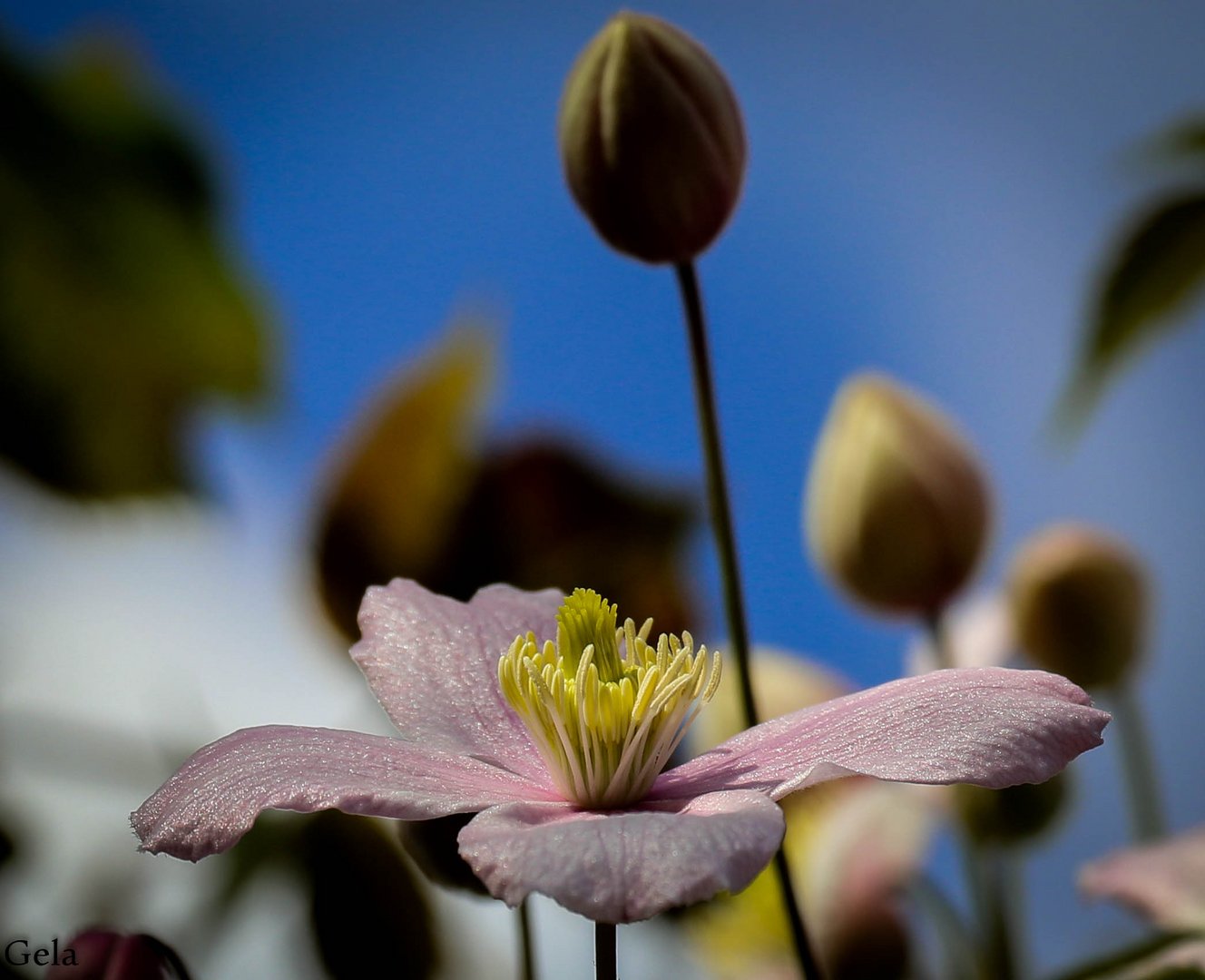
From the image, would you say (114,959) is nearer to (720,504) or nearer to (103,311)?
(720,504)

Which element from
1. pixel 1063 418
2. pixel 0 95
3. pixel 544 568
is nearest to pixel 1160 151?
pixel 1063 418

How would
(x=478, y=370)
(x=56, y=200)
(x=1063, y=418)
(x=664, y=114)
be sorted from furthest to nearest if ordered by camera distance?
(x=56, y=200)
(x=478, y=370)
(x=1063, y=418)
(x=664, y=114)

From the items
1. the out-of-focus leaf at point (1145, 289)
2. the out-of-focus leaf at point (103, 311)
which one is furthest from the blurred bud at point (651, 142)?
the out-of-focus leaf at point (103, 311)

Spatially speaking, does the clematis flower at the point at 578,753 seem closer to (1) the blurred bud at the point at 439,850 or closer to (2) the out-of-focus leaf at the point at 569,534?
(1) the blurred bud at the point at 439,850

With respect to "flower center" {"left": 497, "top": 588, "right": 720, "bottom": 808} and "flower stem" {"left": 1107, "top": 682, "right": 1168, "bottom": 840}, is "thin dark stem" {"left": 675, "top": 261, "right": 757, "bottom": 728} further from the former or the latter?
"flower stem" {"left": 1107, "top": 682, "right": 1168, "bottom": 840}

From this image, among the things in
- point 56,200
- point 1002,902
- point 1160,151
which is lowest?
point 1002,902

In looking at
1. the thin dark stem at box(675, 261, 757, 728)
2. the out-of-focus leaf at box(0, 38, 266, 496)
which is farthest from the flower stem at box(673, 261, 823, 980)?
the out-of-focus leaf at box(0, 38, 266, 496)

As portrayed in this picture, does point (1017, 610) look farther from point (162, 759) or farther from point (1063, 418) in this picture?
point (162, 759)

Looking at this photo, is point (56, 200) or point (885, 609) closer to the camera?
point (885, 609)
